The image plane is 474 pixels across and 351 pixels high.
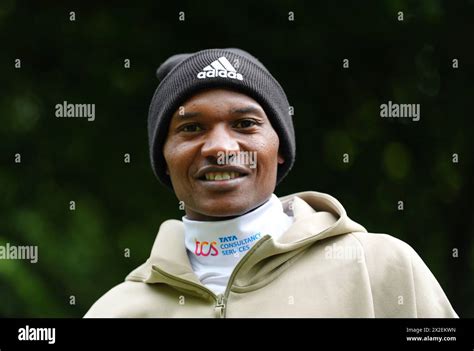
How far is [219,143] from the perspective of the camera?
12.5 feet

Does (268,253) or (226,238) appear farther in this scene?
(226,238)

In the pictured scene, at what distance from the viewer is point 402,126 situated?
7.64 meters

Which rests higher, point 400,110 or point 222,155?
point 400,110

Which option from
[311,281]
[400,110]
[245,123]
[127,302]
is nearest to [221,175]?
[245,123]

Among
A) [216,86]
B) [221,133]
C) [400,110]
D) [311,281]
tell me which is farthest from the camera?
[400,110]

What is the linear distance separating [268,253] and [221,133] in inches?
18.8

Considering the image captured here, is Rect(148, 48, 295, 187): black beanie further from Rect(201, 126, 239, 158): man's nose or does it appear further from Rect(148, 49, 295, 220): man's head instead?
Rect(201, 126, 239, 158): man's nose

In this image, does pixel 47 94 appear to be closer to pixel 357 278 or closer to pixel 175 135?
pixel 175 135

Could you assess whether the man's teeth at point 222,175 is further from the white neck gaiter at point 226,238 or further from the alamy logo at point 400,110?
the alamy logo at point 400,110

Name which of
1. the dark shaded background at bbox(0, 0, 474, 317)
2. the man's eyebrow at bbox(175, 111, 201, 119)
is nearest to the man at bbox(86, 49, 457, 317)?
the man's eyebrow at bbox(175, 111, 201, 119)

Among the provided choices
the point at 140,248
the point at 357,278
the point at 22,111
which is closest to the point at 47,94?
the point at 22,111

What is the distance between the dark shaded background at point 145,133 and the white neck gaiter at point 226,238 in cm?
325
